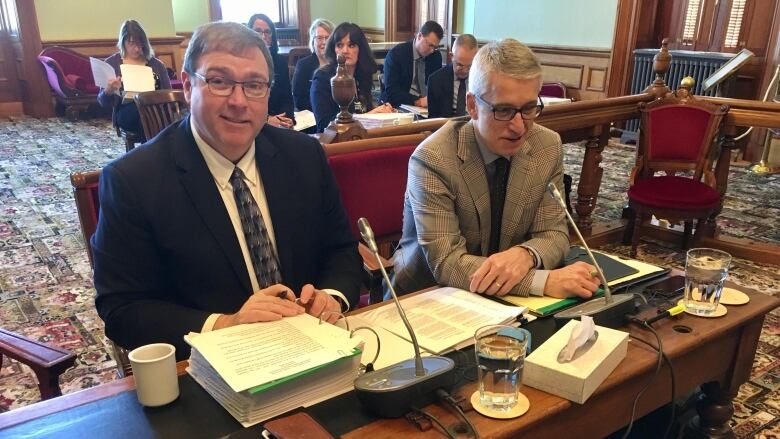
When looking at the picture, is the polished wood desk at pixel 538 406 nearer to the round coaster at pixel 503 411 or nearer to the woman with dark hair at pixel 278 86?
the round coaster at pixel 503 411

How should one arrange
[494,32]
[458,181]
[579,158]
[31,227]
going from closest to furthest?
1. [458,181]
2. [31,227]
3. [579,158]
4. [494,32]

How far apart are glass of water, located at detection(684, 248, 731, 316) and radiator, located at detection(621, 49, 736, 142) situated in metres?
4.45

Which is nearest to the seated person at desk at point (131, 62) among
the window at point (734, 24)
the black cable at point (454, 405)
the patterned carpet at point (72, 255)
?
the patterned carpet at point (72, 255)

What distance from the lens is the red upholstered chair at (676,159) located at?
10.5 ft

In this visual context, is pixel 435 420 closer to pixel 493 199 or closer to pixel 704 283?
pixel 704 283

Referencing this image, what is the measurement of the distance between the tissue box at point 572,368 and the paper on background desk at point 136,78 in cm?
374

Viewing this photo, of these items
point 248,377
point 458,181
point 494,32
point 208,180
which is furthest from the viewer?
point 494,32

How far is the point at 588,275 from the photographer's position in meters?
1.42

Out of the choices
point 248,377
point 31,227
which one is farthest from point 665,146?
point 31,227

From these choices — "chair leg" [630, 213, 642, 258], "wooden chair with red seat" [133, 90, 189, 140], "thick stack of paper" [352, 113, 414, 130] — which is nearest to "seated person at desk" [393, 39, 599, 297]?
"thick stack of paper" [352, 113, 414, 130]

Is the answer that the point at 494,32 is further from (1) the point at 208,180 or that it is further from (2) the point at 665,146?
(1) the point at 208,180

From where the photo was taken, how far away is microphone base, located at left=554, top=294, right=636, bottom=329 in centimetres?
125

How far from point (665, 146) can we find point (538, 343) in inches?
102

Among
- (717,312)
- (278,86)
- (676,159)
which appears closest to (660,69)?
(676,159)
